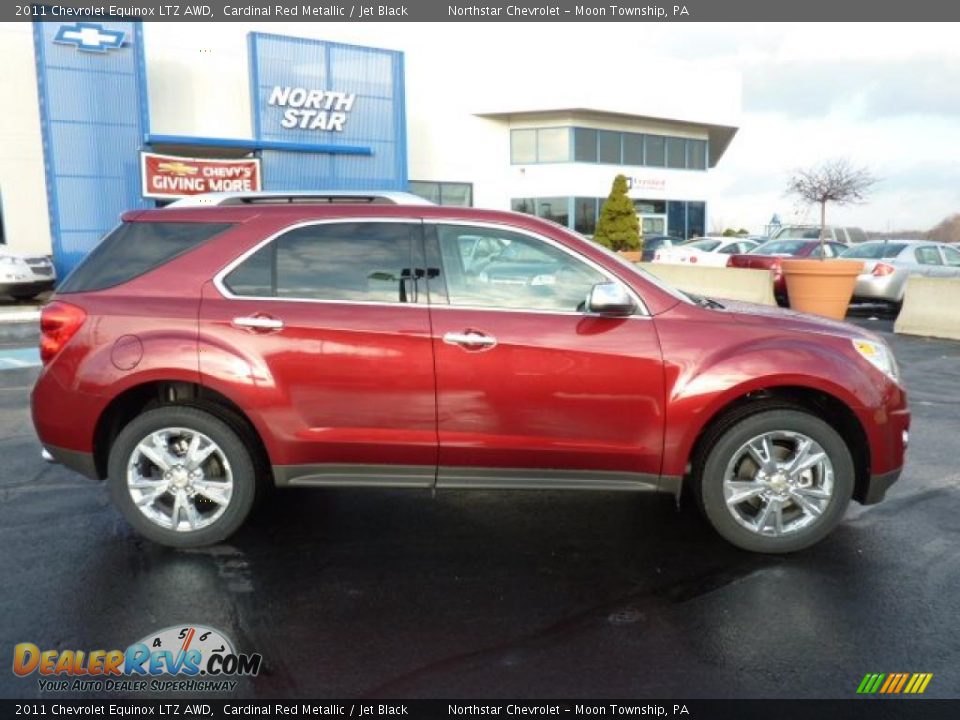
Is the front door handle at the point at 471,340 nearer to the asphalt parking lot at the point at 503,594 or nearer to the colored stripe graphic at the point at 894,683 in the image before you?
the asphalt parking lot at the point at 503,594

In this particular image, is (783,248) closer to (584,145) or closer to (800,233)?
(800,233)

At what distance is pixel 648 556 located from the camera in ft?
13.7

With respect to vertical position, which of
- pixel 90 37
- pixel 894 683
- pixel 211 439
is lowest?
pixel 894 683

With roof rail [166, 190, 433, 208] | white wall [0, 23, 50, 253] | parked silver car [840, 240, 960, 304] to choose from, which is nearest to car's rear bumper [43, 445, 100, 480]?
roof rail [166, 190, 433, 208]

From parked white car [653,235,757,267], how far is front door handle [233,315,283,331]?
17684mm

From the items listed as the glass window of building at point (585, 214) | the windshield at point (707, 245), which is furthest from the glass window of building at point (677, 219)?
the windshield at point (707, 245)

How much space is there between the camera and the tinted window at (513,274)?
4117 mm

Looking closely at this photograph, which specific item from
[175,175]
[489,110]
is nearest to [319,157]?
[175,175]

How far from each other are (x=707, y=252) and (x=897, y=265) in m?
5.76

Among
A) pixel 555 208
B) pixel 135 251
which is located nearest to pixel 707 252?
pixel 555 208

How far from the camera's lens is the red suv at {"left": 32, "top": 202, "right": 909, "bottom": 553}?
4.01 m

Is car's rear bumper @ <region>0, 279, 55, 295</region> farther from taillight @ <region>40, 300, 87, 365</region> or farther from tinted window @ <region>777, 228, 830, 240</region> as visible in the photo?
tinted window @ <region>777, 228, 830, 240</region>

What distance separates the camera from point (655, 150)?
3972cm

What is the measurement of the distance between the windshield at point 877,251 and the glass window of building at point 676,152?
24300 mm
